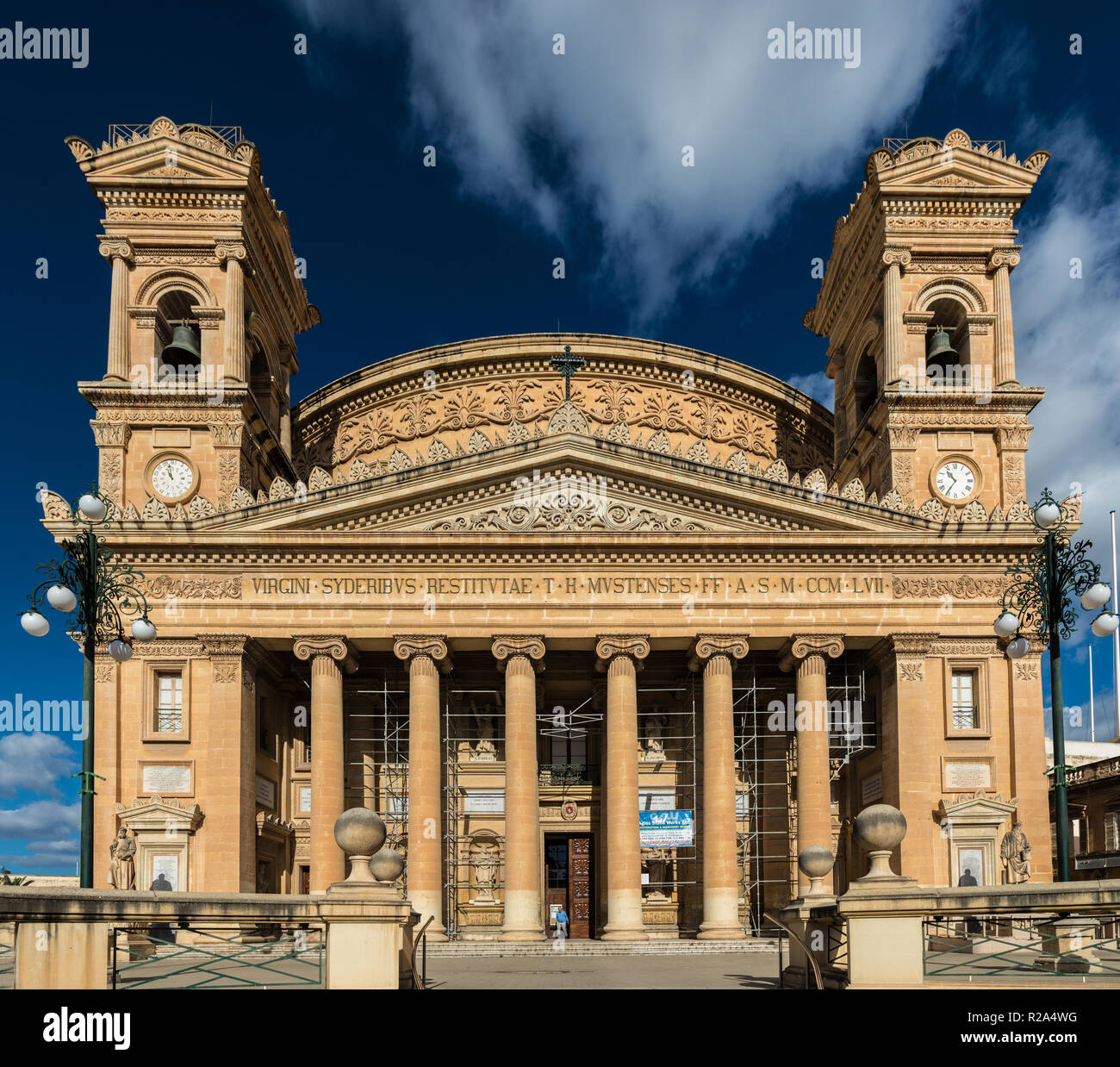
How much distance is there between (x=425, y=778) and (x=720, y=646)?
935 centimetres

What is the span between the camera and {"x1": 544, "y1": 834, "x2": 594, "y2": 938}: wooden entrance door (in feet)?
131

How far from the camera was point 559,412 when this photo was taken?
36094 mm

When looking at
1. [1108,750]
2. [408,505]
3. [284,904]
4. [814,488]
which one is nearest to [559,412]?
[408,505]

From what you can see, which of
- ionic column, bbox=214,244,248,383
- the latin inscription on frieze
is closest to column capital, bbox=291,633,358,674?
the latin inscription on frieze

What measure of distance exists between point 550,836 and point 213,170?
80.2 ft

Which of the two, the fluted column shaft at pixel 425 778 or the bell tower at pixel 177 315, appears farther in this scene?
the bell tower at pixel 177 315

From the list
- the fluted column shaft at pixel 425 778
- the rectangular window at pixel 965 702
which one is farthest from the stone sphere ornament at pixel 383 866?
the rectangular window at pixel 965 702

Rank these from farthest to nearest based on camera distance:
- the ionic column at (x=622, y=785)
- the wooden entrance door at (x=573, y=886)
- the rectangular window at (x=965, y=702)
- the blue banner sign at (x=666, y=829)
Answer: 1. the wooden entrance door at (x=573, y=886)
2. the blue banner sign at (x=666, y=829)
3. the rectangular window at (x=965, y=702)
4. the ionic column at (x=622, y=785)

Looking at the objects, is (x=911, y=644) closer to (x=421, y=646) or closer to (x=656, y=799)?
(x=656, y=799)

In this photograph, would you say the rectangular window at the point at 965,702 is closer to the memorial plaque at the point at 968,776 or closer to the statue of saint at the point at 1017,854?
the memorial plaque at the point at 968,776

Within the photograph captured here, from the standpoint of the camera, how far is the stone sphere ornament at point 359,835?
54.4ft

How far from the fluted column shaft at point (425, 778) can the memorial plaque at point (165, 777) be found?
256 inches
